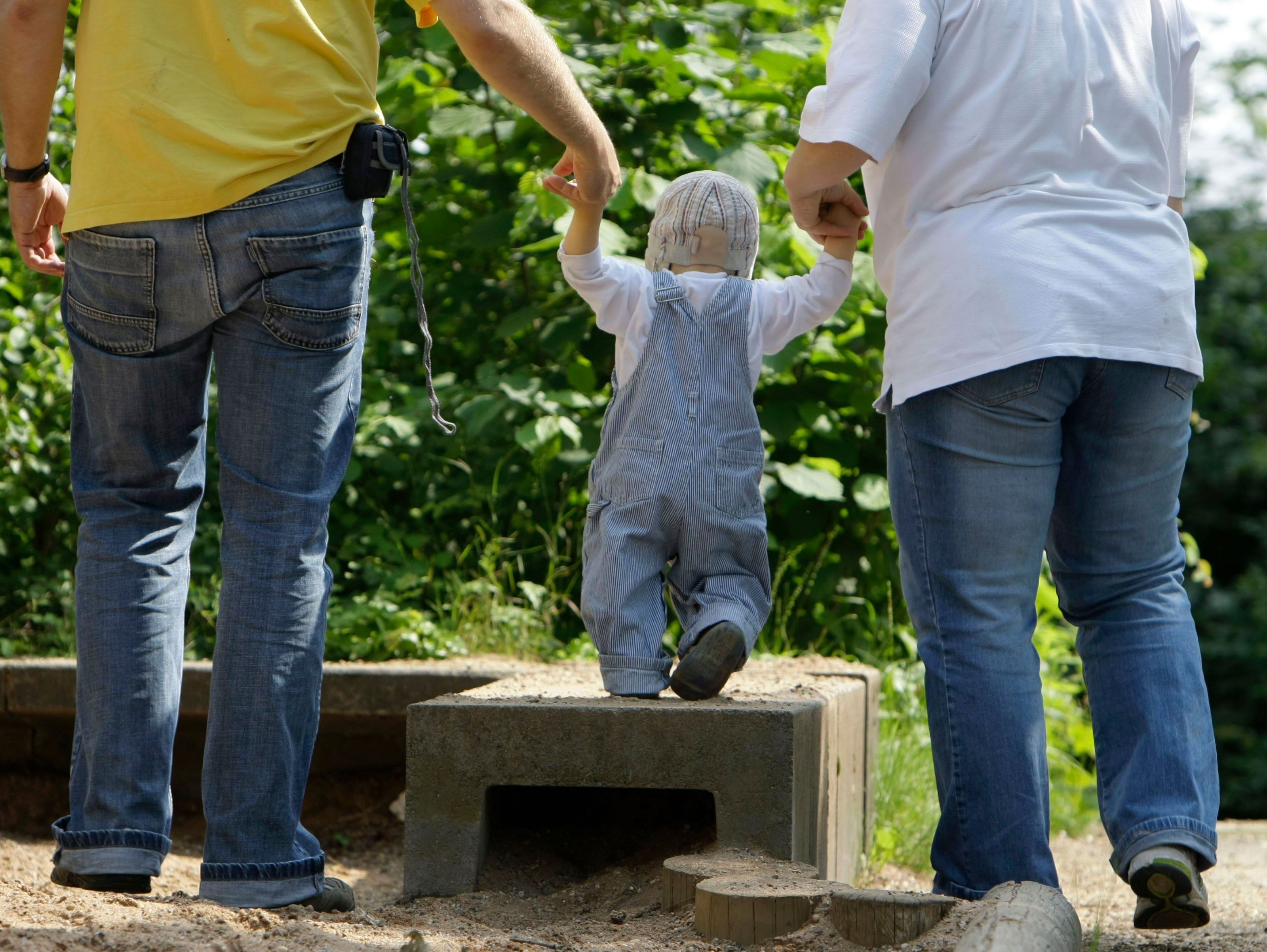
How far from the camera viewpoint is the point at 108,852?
1996 millimetres

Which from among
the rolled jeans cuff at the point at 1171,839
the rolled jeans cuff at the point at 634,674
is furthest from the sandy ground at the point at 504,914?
the rolled jeans cuff at the point at 634,674

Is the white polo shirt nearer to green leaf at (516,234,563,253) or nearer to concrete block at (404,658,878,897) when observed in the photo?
concrete block at (404,658,878,897)

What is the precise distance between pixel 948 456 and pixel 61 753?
3.04m

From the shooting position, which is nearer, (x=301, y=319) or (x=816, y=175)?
(x=301, y=319)

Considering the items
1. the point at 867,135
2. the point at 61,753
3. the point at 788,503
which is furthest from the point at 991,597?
the point at 61,753

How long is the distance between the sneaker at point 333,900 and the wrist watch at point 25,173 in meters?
1.29

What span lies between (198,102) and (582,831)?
1.65m

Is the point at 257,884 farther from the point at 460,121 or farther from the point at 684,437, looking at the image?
the point at 460,121

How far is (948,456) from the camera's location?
7.07 feet

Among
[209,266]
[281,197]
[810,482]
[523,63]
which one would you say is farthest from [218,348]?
[810,482]

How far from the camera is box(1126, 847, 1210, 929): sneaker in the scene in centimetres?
196

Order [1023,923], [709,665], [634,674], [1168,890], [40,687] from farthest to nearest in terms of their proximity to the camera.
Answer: [40,687] → [634,674] → [709,665] → [1168,890] → [1023,923]

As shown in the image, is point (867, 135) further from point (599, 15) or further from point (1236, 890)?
point (599, 15)

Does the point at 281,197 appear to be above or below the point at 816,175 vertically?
below
